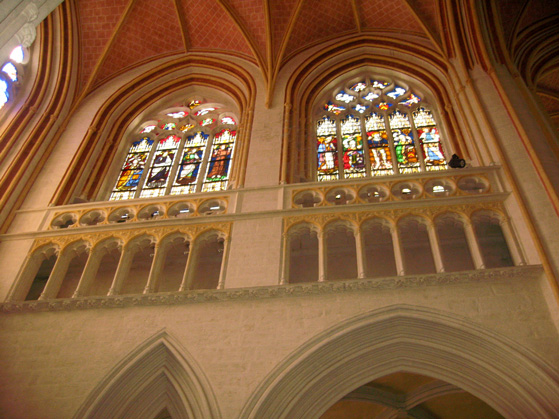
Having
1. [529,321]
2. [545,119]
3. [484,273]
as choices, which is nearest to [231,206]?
[484,273]

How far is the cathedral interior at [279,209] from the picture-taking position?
23.9ft

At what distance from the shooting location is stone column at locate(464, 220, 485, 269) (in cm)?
786

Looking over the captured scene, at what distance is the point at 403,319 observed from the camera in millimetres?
7461

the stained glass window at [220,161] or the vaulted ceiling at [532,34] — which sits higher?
the vaulted ceiling at [532,34]

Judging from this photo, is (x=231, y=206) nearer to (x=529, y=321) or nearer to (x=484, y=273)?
(x=484, y=273)

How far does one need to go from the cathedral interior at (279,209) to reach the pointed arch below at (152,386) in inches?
1.1

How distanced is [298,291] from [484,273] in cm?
263

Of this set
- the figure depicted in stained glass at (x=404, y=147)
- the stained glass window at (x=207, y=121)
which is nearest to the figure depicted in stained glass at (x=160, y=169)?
the stained glass window at (x=207, y=121)

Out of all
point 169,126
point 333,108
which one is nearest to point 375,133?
point 333,108

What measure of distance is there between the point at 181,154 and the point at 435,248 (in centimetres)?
665

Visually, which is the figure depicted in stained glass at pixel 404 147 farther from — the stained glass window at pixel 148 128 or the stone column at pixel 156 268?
the stained glass window at pixel 148 128

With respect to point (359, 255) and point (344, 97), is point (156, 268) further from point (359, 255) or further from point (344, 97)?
point (344, 97)

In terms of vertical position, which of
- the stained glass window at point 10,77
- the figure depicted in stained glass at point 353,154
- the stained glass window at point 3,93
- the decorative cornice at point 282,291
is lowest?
the decorative cornice at point 282,291

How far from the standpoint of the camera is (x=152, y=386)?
767cm
